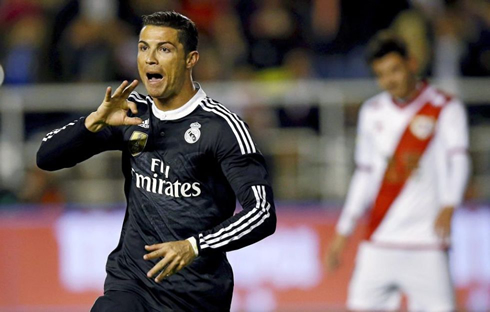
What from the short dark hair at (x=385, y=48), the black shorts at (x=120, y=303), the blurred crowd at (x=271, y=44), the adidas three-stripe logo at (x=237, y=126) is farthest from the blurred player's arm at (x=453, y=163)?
the blurred crowd at (x=271, y=44)

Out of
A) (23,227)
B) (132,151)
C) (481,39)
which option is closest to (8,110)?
(23,227)

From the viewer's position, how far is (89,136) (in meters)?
5.55

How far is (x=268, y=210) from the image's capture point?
17.4 feet

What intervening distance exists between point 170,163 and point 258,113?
21.1 feet

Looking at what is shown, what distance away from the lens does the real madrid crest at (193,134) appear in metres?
5.50

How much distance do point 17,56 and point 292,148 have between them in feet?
11.1

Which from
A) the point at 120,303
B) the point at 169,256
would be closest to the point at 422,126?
the point at 120,303

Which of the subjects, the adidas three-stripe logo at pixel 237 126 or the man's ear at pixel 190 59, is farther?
the man's ear at pixel 190 59

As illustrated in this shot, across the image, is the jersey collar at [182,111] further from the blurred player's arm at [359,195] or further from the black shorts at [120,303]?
the blurred player's arm at [359,195]

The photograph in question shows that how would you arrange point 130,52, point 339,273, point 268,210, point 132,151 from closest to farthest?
point 268,210 < point 132,151 < point 339,273 < point 130,52

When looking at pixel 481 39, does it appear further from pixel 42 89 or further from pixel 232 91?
pixel 42 89

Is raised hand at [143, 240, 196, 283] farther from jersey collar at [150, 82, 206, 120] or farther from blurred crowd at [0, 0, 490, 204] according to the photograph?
blurred crowd at [0, 0, 490, 204]

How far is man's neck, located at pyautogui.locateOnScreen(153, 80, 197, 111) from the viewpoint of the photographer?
5570 mm

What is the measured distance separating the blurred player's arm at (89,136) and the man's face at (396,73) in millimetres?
2973
